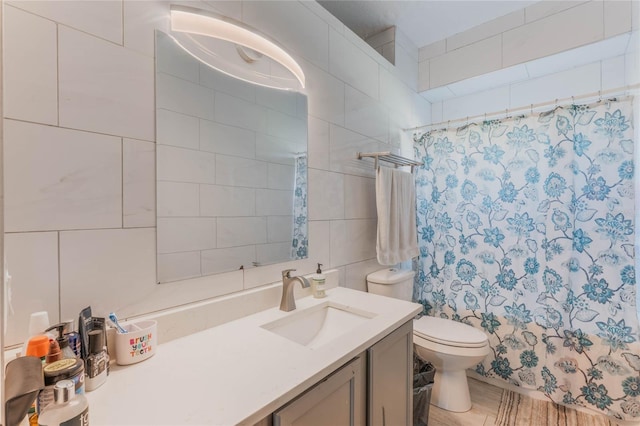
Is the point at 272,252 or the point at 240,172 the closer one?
the point at 240,172

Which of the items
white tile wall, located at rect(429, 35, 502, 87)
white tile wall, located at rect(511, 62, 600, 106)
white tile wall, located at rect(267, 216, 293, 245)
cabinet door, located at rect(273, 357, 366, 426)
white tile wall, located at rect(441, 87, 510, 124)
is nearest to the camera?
cabinet door, located at rect(273, 357, 366, 426)

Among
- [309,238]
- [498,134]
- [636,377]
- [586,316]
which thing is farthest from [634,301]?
[309,238]

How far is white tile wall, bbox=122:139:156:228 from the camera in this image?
3.03 feet

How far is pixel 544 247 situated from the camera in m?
1.85

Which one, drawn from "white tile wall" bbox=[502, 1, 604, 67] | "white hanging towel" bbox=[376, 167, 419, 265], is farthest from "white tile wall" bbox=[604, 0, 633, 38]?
"white hanging towel" bbox=[376, 167, 419, 265]

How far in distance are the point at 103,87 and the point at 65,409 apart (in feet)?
2.65

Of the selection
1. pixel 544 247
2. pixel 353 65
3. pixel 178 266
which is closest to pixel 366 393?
pixel 178 266

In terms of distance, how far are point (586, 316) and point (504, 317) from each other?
16.7 inches

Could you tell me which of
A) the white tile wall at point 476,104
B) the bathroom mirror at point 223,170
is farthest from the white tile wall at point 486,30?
the bathroom mirror at point 223,170

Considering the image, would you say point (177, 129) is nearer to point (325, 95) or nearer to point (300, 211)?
point (300, 211)

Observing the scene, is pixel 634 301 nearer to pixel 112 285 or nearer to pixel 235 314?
pixel 235 314

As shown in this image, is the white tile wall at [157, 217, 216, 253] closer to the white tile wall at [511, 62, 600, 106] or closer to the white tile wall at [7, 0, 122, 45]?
the white tile wall at [7, 0, 122, 45]

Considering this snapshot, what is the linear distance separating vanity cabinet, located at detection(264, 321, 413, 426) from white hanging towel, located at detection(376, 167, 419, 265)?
0.64 meters

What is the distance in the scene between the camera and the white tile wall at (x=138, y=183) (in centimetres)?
92
